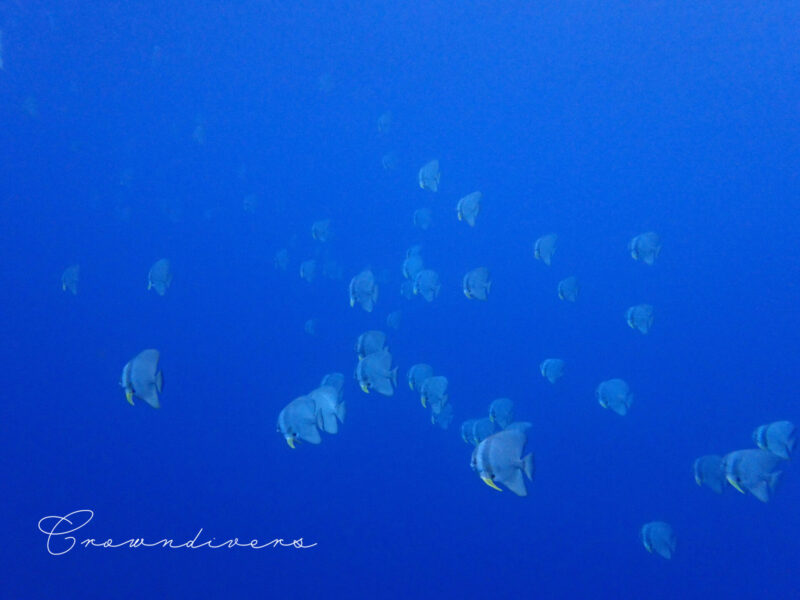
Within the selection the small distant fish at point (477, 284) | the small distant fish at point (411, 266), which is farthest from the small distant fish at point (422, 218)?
the small distant fish at point (477, 284)

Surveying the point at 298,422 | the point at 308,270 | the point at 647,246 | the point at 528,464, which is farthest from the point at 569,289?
the point at 308,270

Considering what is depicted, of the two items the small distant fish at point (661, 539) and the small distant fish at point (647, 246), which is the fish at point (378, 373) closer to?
the small distant fish at point (661, 539)

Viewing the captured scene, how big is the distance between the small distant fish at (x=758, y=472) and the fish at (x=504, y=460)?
Result: 6.50 feet

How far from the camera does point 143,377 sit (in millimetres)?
3400

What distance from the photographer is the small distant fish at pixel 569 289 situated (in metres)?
6.90

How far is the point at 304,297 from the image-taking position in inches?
738

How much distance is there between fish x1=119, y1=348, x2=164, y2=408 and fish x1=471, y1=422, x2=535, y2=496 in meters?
1.97

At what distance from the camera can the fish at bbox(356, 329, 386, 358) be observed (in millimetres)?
5109

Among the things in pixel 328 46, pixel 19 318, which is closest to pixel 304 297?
pixel 19 318

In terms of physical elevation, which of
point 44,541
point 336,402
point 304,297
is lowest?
point 336,402

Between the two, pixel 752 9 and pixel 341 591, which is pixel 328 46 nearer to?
pixel 752 9

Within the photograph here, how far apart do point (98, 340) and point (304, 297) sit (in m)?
6.25

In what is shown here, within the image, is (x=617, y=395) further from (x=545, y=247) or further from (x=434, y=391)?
(x=434, y=391)

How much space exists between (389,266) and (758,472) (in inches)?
667
